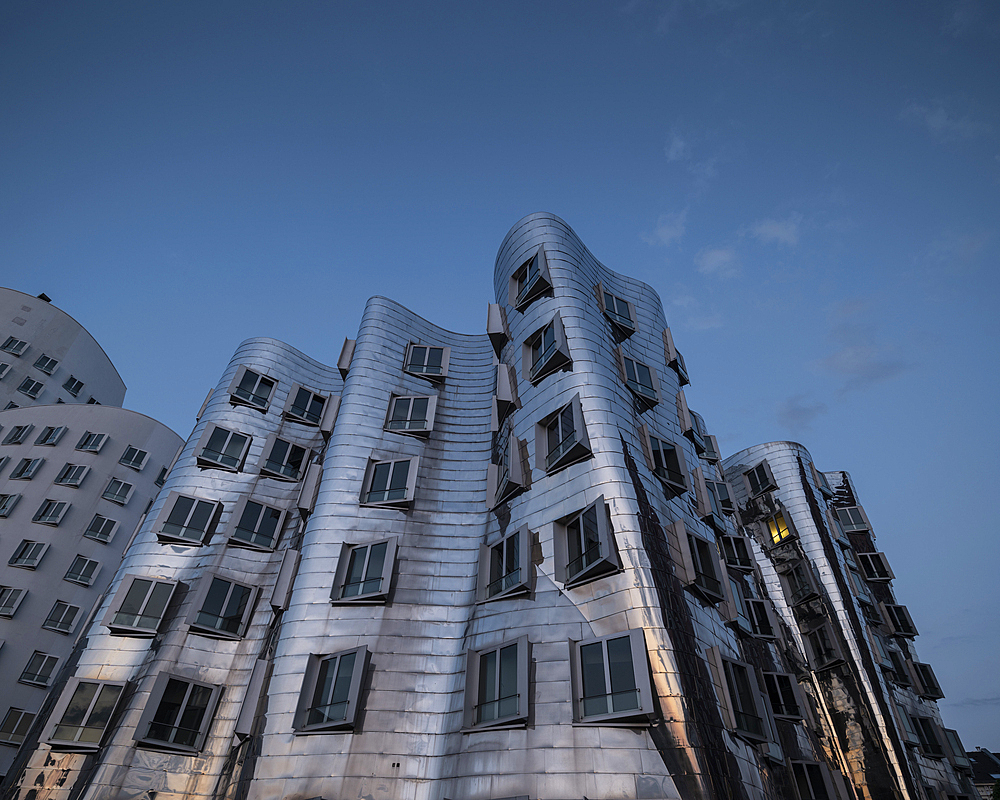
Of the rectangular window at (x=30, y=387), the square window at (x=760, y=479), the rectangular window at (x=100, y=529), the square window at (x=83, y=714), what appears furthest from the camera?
the rectangular window at (x=30, y=387)

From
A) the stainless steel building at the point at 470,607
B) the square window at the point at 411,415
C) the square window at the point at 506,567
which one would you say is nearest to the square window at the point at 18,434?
the stainless steel building at the point at 470,607

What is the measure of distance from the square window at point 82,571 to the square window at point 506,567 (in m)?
34.2

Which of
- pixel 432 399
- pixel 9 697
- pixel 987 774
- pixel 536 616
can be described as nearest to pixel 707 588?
pixel 536 616

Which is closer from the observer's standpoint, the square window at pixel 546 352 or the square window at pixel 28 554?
the square window at pixel 546 352

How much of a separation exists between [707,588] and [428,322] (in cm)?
2475

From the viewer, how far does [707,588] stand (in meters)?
22.5

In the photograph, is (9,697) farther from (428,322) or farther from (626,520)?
(626,520)

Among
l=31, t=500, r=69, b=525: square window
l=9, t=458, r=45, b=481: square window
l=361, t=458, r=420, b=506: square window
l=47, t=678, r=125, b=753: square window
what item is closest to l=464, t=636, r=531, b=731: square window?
l=361, t=458, r=420, b=506: square window

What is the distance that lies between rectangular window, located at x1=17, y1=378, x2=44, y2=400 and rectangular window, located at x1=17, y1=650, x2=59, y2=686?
28150 millimetres

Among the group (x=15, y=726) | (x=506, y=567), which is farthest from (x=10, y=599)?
(x=506, y=567)

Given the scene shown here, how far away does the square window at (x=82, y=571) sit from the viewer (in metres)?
42.3

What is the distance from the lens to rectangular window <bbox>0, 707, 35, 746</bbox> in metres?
34.7

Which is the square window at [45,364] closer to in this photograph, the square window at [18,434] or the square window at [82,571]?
the square window at [18,434]

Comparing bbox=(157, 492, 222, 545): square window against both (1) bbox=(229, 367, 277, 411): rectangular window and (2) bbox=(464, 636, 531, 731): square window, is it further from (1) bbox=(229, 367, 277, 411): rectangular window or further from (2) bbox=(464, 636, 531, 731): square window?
(2) bbox=(464, 636, 531, 731): square window
